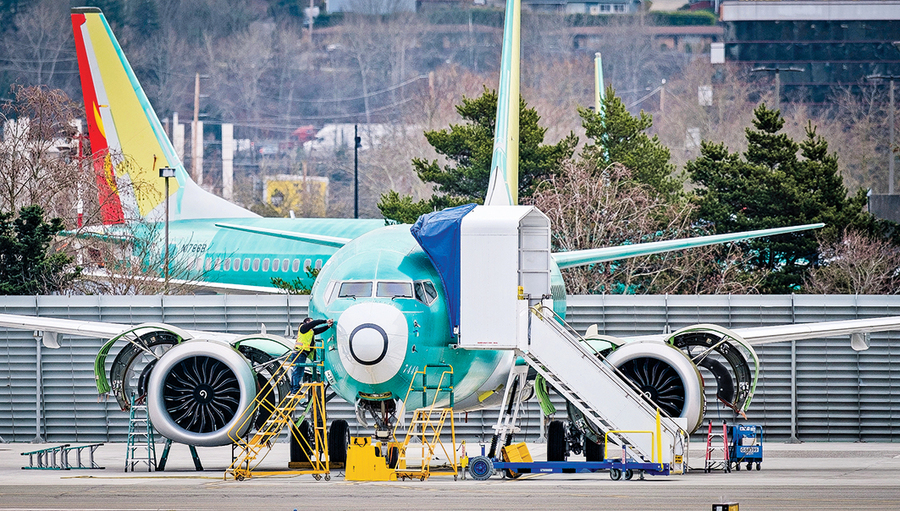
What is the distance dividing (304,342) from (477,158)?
33498 mm

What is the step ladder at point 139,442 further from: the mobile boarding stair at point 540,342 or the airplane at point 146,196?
the airplane at point 146,196

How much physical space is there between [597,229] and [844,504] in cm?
3421

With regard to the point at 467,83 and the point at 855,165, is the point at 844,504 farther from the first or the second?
the point at 467,83

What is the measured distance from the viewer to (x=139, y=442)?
97.1 ft

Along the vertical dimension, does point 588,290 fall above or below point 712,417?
above

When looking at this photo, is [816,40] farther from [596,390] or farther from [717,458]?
[596,390]

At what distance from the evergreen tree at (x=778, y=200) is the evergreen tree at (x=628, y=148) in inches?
183

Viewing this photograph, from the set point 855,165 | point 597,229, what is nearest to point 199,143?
point 855,165

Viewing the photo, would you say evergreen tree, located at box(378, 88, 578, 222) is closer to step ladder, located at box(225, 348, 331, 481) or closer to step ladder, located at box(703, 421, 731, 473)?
step ladder, located at box(703, 421, 731, 473)

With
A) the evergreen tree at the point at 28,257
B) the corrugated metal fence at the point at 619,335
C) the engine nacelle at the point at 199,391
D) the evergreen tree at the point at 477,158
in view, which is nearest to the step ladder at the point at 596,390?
the engine nacelle at the point at 199,391

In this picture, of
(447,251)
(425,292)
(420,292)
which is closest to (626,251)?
(447,251)

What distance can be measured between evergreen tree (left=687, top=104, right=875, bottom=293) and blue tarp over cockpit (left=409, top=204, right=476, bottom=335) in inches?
1287

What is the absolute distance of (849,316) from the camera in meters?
29.6

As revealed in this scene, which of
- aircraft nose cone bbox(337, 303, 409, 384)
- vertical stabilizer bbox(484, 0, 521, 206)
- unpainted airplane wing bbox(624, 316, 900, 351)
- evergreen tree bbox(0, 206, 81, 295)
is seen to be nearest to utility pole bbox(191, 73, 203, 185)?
evergreen tree bbox(0, 206, 81, 295)
